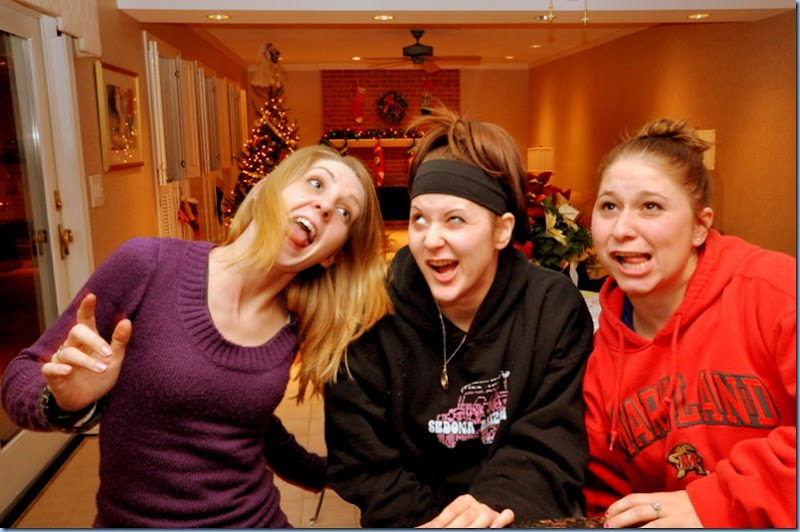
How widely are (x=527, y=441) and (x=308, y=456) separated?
21.2 inches

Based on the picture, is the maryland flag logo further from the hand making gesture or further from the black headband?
the hand making gesture

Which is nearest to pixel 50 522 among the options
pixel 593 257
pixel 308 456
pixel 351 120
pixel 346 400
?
pixel 308 456

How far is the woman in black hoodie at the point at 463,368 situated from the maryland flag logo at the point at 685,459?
7.6 inches

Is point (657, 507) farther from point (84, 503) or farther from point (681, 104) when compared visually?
point (681, 104)

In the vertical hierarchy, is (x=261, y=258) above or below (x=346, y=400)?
above

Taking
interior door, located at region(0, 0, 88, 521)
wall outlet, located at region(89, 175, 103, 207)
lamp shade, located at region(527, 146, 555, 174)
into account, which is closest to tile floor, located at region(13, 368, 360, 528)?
interior door, located at region(0, 0, 88, 521)

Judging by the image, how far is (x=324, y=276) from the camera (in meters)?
1.56

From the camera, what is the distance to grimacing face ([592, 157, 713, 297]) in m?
1.28

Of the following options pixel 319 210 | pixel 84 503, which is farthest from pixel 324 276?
pixel 84 503

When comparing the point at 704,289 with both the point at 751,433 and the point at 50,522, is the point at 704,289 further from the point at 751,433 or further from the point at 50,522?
the point at 50,522

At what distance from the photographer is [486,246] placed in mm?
1416

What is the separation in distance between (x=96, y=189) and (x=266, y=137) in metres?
3.77

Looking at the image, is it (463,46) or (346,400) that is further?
(463,46)

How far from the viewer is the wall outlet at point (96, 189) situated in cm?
361
